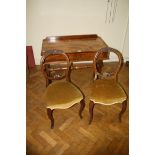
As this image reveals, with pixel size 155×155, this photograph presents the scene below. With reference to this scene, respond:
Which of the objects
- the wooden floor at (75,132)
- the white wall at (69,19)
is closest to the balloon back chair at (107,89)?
the wooden floor at (75,132)

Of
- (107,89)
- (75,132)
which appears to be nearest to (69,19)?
(107,89)

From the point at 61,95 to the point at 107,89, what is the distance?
1.94 feet

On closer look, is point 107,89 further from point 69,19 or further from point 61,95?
point 69,19

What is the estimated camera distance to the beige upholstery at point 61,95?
2.22m

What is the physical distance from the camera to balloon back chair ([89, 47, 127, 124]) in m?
2.30

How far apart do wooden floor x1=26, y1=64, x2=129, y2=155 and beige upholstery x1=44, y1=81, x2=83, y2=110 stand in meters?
0.45

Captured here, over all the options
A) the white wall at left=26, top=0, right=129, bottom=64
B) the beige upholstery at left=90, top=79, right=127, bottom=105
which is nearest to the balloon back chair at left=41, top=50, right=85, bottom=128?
the beige upholstery at left=90, top=79, right=127, bottom=105

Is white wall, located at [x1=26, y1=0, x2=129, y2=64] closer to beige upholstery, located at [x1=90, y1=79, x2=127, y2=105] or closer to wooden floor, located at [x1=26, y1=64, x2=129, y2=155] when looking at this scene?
wooden floor, located at [x1=26, y1=64, x2=129, y2=155]

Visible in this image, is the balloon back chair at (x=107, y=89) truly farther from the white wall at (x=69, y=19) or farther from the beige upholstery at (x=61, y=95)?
the white wall at (x=69, y=19)

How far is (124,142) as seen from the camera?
235 cm

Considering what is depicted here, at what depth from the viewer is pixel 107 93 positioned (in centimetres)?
235
